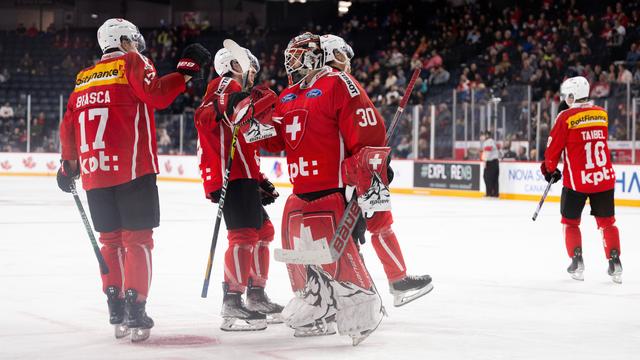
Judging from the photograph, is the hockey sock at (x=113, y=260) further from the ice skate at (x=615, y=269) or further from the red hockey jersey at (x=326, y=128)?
the ice skate at (x=615, y=269)

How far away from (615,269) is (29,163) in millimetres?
22395

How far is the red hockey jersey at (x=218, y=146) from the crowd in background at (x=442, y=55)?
12740mm

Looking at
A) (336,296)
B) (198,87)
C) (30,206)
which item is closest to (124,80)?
(336,296)

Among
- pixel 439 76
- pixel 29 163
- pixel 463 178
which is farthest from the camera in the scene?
pixel 29 163

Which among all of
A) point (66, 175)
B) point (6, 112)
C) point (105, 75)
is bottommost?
point (66, 175)

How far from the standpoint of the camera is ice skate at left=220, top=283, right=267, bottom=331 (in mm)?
5516

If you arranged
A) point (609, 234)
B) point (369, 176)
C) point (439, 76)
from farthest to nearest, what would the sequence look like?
1. point (439, 76)
2. point (609, 234)
3. point (369, 176)

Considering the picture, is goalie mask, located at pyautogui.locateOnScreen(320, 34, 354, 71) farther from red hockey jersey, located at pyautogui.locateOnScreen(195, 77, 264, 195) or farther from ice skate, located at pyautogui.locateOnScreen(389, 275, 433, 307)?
ice skate, located at pyautogui.locateOnScreen(389, 275, 433, 307)

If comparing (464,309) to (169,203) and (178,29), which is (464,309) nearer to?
(169,203)

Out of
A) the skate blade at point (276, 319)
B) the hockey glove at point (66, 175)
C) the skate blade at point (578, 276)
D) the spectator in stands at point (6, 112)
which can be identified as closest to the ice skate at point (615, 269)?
the skate blade at point (578, 276)

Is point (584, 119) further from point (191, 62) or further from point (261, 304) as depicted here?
point (191, 62)

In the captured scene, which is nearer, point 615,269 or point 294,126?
point 294,126

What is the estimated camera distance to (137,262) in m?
5.20

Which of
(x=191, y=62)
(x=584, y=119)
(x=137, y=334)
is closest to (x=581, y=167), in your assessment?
(x=584, y=119)
